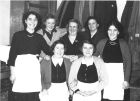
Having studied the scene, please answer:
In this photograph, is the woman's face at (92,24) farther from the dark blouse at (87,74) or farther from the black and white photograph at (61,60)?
the dark blouse at (87,74)

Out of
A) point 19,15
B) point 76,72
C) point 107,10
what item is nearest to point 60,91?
point 76,72

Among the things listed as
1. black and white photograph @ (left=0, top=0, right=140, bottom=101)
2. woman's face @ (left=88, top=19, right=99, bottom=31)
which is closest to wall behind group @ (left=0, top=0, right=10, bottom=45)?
black and white photograph @ (left=0, top=0, right=140, bottom=101)

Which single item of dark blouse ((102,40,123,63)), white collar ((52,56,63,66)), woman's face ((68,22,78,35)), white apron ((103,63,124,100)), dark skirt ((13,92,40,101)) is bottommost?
dark skirt ((13,92,40,101))

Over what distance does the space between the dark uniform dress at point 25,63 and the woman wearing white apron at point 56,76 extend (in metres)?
0.09

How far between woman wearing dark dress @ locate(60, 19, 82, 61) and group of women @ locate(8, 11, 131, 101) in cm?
15

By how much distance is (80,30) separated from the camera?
344 cm

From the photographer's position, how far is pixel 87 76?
2.93 m

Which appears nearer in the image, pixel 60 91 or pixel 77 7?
pixel 60 91

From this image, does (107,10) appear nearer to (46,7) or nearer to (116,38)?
(116,38)

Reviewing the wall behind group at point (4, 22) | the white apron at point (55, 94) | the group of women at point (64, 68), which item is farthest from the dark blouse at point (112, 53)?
the wall behind group at point (4, 22)

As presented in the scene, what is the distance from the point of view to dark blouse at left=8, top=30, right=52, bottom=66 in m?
2.84

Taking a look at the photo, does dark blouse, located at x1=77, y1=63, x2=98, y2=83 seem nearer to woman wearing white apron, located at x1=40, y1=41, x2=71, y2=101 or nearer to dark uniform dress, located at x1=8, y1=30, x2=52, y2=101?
woman wearing white apron, located at x1=40, y1=41, x2=71, y2=101

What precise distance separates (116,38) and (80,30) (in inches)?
21.9

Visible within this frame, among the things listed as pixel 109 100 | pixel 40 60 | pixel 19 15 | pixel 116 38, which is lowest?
pixel 109 100
